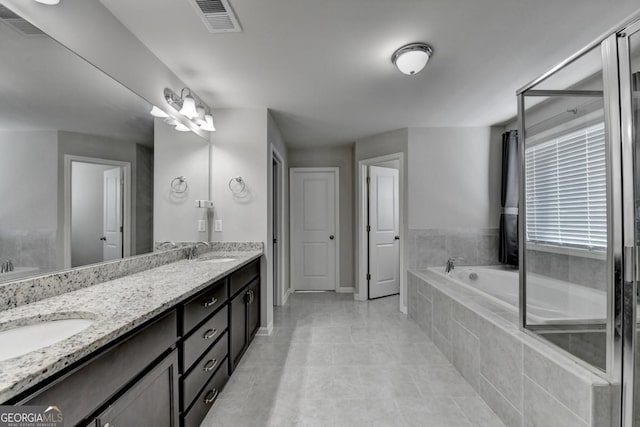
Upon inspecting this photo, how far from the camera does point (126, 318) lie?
94cm

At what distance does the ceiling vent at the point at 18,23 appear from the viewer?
104 centimetres

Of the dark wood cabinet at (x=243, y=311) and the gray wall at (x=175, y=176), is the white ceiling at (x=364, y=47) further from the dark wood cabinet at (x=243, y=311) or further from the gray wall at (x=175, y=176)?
the dark wood cabinet at (x=243, y=311)

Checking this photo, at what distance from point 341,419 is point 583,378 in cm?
119

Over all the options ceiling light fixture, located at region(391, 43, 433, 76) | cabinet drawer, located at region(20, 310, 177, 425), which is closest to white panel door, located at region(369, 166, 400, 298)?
ceiling light fixture, located at region(391, 43, 433, 76)

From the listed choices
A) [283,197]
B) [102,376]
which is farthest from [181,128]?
[102,376]

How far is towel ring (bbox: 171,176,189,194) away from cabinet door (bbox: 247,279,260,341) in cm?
101

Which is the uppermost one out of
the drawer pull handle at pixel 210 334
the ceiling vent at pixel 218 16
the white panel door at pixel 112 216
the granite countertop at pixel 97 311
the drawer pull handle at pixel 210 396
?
the ceiling vent at pixel 218 16

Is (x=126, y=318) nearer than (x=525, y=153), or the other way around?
(x=126, y=318)

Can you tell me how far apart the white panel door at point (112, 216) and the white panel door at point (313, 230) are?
2.78 meters

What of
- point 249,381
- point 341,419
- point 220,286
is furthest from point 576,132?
point 249,381

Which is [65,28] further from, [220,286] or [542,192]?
[542,192]

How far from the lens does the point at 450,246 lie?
3.36 m

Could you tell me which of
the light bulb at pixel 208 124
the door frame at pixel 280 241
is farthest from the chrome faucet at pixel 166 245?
the door frame at pixel 280 241

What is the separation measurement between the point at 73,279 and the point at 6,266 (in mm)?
297
